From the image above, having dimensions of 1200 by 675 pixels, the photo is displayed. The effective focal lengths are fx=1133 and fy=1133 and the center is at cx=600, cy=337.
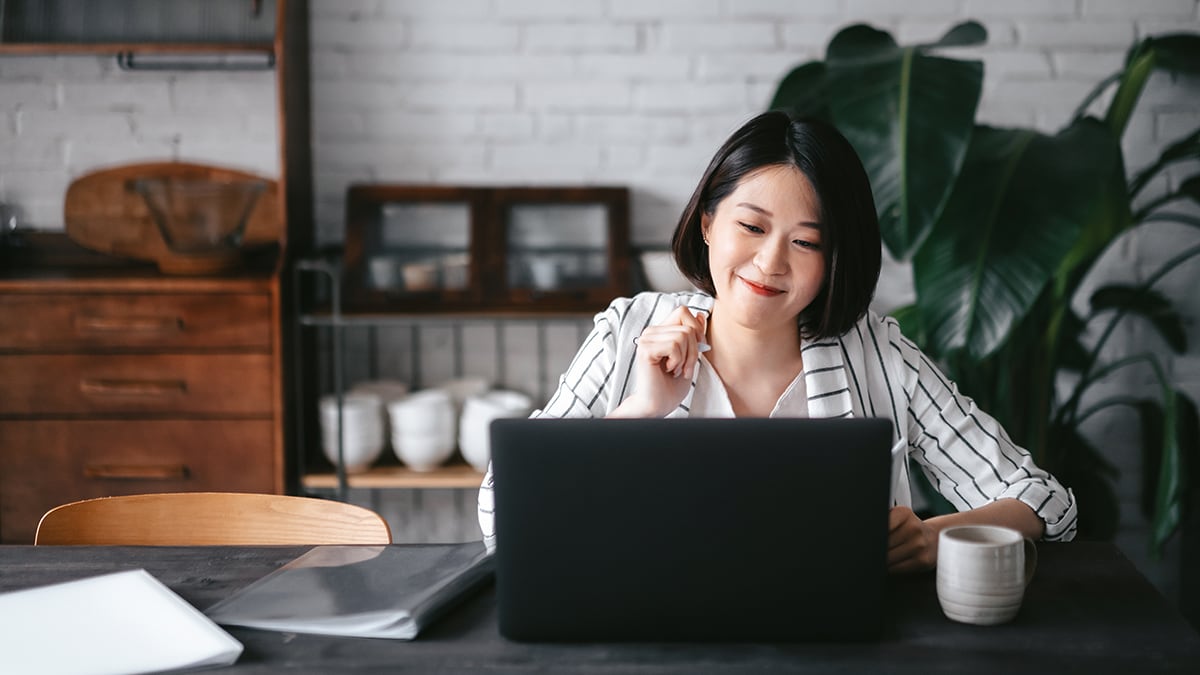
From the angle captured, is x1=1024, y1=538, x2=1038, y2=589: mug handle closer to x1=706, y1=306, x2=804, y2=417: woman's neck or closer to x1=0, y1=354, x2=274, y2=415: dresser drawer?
x1=706, y1=306, x2=804, y2=417: woman's neck

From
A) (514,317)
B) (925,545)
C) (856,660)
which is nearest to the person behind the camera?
(856,660)

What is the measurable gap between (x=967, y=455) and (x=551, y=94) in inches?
68.9

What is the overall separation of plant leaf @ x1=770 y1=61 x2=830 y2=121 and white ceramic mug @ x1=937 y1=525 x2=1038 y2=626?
1.38 metres

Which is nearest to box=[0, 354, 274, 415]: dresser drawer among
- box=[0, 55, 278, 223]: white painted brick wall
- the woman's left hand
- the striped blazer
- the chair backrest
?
box=[0, 55, 278, 223]: white painted brick wall

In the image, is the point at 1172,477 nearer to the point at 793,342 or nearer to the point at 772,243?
the point at 793,342

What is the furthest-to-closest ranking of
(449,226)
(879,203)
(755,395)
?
(449,226), (879,203), (755,395)

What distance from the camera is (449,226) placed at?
116 inches

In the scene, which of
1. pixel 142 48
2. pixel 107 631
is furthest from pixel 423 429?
pixel 107 631

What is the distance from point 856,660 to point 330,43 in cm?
243

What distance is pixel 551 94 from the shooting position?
3.00 metres

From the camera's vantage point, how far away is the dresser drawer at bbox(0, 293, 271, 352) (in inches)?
104

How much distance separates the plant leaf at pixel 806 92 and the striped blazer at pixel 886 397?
76 cm

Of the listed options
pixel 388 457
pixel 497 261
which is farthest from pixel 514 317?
pixel 388 457

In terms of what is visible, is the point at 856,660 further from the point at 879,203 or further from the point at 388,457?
the point at 388,457
